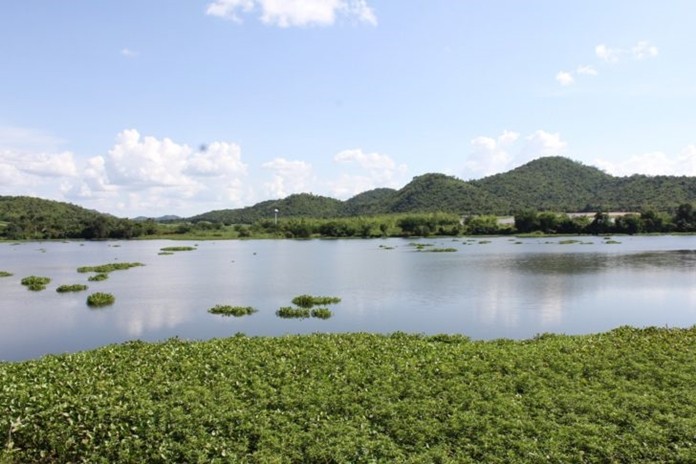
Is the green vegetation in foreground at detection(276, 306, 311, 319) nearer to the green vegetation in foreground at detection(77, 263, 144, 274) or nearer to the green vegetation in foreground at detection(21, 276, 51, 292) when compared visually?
the green vegetation in foreground at detection(21, 276, 51, 292)

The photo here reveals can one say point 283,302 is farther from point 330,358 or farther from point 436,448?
point 436,448

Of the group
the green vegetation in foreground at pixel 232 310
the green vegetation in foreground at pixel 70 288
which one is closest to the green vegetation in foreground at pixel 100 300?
the green vegetation in foreground at pixel 70 288

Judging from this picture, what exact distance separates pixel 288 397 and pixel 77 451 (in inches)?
222

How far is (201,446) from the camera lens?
1256cm

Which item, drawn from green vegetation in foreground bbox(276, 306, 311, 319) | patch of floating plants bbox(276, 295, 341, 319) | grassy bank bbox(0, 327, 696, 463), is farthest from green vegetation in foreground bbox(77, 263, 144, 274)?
grassy bank bbox(0, 327, 696, 463)

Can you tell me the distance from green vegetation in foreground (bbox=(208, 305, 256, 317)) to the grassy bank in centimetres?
1782

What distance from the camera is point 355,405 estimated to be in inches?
577

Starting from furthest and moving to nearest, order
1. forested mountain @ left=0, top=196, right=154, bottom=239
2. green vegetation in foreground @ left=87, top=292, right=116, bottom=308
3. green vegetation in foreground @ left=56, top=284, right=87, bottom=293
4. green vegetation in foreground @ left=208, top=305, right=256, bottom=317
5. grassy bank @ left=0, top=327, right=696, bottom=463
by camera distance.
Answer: forested mountain @ left=0, top=196, right=154, bottom=239 → green vegetation in foreground @ left=56, top=284, right=87, bottom=293 → green vegetation in foreground @ left=87, top=292, right=116, bottom=308 → green vegetation in foreground @ left=208, top=305, right=256, bottom=317 → grassy bank @ left=0, top=327, right=696, bottom=463

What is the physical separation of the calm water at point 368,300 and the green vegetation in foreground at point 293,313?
1.02m

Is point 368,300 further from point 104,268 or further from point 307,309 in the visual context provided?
point 104,268

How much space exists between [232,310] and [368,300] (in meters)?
11.7

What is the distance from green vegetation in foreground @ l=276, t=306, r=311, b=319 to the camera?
36.8 meters

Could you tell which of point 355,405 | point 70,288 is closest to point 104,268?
point 70,288

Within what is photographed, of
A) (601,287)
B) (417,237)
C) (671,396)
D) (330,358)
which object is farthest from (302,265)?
(417,237)
